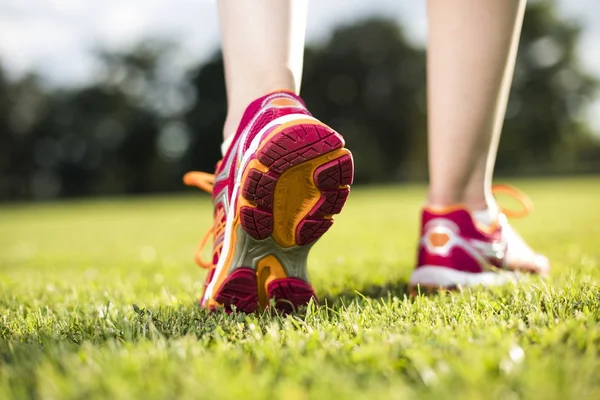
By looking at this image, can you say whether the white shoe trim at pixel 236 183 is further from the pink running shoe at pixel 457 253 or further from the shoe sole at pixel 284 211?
the pink running shoe at pixel 457 253

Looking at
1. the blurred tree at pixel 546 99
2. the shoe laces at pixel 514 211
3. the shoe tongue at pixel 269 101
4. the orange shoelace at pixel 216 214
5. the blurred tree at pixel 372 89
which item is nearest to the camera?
the shoe tongue at pixel 269 101

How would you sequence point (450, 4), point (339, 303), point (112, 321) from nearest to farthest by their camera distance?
point (112, 321), point (339, 303), point (450, 4)

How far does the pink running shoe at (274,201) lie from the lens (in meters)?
1.35

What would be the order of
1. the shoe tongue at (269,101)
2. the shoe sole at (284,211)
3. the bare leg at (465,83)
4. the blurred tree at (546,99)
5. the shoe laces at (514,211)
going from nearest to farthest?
the shoe sole at (284,211), the shoe tongue at (269,101), the bare leg at (465,83), the shoe laces at (514,211), the blurred tree at (546,99)

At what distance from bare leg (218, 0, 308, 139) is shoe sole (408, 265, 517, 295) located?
72 centimetres

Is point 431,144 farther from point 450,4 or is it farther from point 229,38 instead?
point 229,38

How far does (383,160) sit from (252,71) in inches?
1354

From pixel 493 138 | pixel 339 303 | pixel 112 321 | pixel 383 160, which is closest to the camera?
pixel 112 321

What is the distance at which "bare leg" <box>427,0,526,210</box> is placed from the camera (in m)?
1.83

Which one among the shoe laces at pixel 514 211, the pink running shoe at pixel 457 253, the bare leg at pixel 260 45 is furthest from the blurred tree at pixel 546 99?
the bare leg at pixel 260 45

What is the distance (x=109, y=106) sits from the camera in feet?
124

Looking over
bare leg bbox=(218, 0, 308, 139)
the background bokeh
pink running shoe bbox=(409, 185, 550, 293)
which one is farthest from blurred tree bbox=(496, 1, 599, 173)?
bare leg bbox=(218, 0, 308, 139)

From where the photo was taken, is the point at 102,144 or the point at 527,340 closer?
the point at 527,340

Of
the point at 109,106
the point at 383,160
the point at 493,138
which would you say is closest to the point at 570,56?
the point at 383,160
